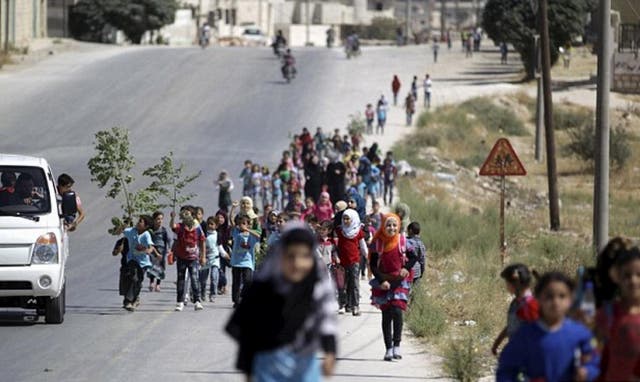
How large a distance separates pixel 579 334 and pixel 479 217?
1183 inches

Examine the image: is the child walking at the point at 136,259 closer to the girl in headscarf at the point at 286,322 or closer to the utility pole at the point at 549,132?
the girl in headscarf at the point at 286,322

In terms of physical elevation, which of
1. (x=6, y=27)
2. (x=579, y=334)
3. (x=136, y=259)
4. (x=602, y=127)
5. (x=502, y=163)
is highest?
(x=6, y=27)

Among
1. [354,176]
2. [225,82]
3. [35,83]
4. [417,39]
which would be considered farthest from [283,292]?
[417,39]

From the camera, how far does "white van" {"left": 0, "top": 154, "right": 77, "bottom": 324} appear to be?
1850 cm

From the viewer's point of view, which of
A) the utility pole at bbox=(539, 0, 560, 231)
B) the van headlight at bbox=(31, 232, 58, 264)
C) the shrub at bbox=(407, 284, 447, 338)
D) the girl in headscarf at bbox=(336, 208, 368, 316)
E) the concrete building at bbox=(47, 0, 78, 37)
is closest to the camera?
the van headlight at bbox=(31, 232, 58, 264)

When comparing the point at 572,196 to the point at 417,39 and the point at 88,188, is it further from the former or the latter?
the point at 417,39

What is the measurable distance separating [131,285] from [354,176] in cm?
1615

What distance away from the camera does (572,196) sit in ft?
156

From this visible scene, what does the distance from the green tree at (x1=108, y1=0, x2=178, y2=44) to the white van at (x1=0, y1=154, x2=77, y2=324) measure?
242ft

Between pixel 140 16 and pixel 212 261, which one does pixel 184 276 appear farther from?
pixel 140 16

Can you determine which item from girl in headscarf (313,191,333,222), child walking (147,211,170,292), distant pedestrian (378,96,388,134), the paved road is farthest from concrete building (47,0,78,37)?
child walking (147,211,170,292)

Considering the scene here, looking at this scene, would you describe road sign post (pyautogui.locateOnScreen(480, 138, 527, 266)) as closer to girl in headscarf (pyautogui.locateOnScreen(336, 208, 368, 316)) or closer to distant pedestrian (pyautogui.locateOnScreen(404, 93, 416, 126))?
girl in headscarf (pyautogui.locateOnScreen(336, 208, 368, 316))

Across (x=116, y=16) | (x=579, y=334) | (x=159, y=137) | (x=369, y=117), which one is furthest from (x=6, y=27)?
(x=579, y=334)

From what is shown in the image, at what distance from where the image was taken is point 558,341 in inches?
340
